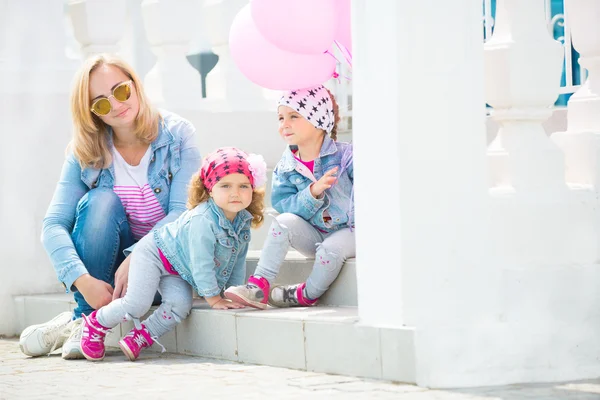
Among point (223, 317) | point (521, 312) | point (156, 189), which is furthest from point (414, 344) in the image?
point (156, 189)

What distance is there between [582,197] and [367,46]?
101 centimetres

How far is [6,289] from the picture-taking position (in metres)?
6.69

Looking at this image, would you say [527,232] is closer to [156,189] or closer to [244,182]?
[244,182]

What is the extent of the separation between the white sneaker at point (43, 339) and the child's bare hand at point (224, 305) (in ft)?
2.71

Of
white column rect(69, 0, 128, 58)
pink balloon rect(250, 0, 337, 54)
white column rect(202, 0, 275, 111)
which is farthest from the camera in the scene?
white column rect(202, 0, 275, 111)

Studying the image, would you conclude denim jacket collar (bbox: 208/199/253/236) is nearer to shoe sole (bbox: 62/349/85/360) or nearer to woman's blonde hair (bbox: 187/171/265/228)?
woman's blonde hair (bbox: 187/171/265/228)

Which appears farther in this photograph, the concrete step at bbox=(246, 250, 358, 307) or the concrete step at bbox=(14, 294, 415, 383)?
the concrete step at bbox=(246, 250, 358, 307)

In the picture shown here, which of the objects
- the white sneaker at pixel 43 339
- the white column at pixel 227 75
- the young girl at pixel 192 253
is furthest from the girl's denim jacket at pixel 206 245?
the white column at pixel 227 75

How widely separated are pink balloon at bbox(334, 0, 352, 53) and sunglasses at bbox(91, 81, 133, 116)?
1.05 metres

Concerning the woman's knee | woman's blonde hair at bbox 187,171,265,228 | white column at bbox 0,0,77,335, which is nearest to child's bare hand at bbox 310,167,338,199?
woman's blonde hair at bbox 187,171,265,228

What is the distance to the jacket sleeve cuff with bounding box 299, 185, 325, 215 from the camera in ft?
17.7

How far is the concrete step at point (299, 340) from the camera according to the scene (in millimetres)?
4363

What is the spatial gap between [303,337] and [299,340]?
0.03m

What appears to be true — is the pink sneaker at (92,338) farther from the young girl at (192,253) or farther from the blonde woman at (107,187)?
the blonde woman at (107,187)
